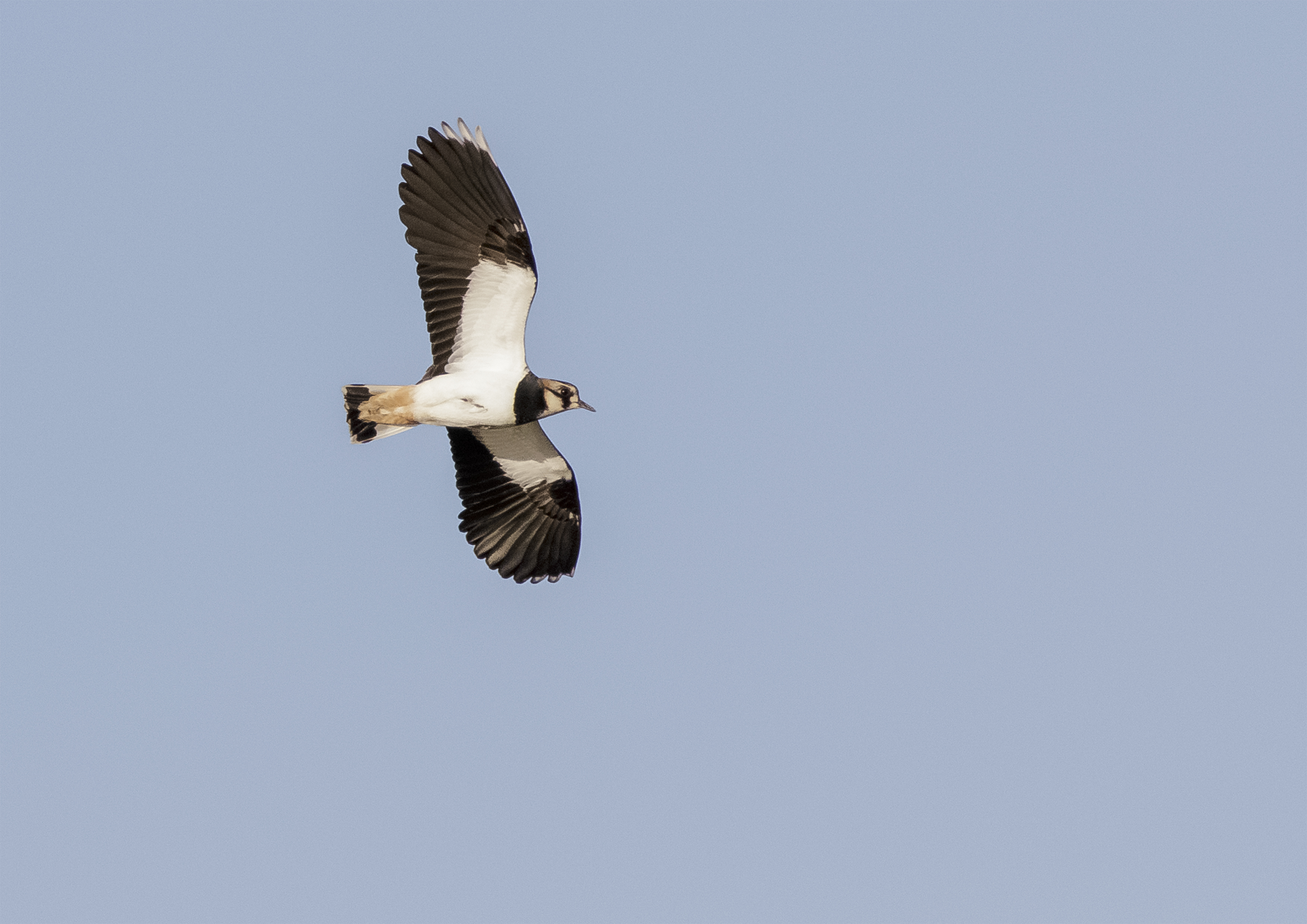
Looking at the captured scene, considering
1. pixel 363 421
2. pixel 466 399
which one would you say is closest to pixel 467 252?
pixel 466 399

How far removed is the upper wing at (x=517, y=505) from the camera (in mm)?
21734

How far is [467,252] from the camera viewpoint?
2011 cm

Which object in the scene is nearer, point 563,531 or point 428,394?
point 428,394

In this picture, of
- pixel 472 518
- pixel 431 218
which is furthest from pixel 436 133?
pixel 472 518

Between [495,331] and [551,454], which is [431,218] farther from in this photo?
[551,454]

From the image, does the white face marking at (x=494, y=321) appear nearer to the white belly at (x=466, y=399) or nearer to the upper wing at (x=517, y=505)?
the white belly at (x=466, y=399)

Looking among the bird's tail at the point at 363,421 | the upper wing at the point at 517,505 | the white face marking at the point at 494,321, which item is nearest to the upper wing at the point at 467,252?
the white face marking at the point at 494,321

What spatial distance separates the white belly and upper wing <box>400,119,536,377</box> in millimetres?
181

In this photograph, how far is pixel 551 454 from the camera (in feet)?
71.5

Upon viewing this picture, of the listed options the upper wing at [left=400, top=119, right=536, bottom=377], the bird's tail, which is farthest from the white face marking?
the bird's tail

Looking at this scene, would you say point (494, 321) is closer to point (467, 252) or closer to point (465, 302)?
point (465, 302)

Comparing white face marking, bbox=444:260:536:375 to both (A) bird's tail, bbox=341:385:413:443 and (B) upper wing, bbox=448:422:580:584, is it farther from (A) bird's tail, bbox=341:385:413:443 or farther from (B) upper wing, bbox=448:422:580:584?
(B) upper wing, bbox=448:422:580:584

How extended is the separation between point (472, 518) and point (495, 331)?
245 centimetres

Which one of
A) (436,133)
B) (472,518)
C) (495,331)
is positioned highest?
(436,133)
